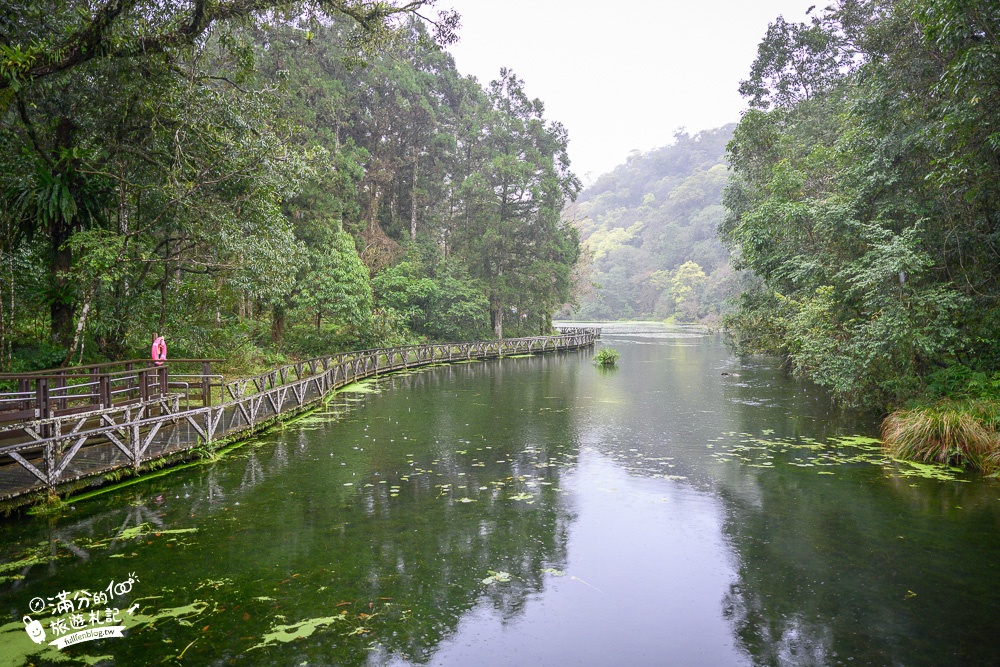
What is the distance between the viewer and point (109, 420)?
8312mm

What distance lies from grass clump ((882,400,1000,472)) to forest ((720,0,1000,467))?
0.02 m

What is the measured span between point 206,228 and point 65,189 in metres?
2.97

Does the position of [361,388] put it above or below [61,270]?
below

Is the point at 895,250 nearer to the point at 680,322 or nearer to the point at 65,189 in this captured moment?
the point at 65,189

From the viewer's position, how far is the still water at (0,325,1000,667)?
4539 mm

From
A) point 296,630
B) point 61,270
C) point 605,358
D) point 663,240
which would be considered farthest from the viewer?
point 663,240

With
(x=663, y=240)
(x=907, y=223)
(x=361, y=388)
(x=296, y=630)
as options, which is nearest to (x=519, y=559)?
(x=296, y=630)

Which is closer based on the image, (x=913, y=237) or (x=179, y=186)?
(x=913, y=237)

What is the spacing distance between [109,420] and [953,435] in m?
13.4

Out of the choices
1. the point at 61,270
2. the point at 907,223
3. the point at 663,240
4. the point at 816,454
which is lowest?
the point at 816,454

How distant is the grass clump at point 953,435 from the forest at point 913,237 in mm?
25

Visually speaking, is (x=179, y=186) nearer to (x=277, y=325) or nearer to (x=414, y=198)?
(x=277, y=325)

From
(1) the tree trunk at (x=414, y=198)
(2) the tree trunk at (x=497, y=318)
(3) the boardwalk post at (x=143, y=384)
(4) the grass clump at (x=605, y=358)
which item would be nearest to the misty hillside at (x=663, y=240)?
(2) the tree trunk at (x=497, y=318)

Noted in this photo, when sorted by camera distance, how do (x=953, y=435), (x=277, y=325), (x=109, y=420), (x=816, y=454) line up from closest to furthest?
1. (x=109, y=420)
2. (x=953, y=435)
3. (x=816, y=454)
4. (x=277, y=325)
